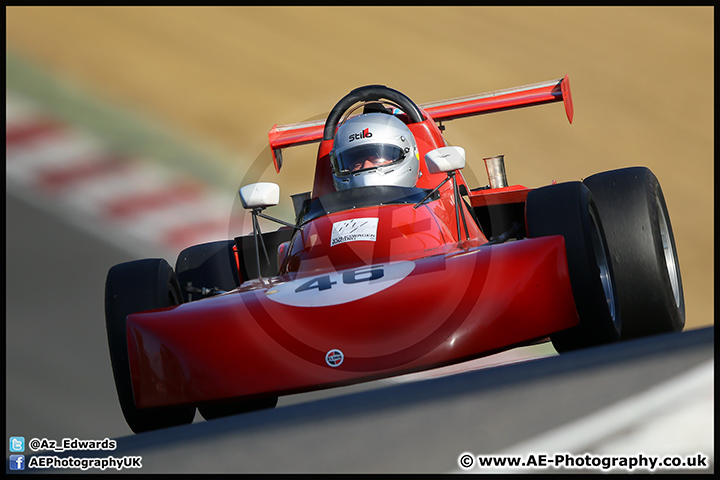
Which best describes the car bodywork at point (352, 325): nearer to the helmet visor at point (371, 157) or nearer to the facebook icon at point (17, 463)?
the facebook icon at point (17, 463)

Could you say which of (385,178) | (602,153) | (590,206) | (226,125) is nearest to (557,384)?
(590,206)

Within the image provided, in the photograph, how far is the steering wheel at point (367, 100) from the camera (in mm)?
6027

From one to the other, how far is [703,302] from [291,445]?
7334mm

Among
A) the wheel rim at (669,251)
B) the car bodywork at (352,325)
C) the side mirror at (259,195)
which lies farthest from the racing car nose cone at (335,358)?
the wheel rim at (669,251)

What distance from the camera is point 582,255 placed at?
3873mm

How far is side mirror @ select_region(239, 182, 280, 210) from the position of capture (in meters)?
4.82

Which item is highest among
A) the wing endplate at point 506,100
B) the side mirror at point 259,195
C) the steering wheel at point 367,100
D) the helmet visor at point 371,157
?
the wing endplate at point 506,100

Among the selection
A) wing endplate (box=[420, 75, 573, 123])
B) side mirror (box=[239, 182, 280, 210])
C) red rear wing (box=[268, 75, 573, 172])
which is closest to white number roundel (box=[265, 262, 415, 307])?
side mirror (box=[239, 182, 280, 210])

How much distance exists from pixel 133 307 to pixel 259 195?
99 centimetres

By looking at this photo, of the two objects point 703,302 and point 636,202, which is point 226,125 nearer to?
point 703,302

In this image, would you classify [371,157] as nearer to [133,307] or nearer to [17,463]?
[133,307]

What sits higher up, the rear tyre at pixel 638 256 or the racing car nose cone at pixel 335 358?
the rear tyre at pixel 638 256

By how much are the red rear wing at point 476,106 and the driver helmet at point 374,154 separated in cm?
151

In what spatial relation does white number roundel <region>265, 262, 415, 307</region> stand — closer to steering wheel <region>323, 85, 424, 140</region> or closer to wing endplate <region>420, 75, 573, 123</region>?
steering wheel <region>323, 85, 424, 140</region>
